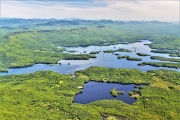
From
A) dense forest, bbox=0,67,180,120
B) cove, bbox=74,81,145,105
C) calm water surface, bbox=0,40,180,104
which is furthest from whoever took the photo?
calm water surface, bbox=0,40,180,104

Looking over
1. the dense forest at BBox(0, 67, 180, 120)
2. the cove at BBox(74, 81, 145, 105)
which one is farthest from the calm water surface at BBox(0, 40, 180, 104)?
the dense forest at BBox(0, 67, 180, 120)

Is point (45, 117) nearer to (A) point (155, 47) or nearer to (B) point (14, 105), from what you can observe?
(B) point (14, 105)

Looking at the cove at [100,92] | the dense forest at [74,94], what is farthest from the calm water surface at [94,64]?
the dense forest at [74,94]

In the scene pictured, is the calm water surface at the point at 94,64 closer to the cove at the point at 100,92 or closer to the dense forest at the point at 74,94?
the cove at the point at 100,92

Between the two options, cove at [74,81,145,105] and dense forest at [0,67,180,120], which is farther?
cove at [74,81,145,105]

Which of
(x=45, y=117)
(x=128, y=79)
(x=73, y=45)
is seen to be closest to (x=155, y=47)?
(x=73, y=45)

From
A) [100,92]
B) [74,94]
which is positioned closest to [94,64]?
[100,92]

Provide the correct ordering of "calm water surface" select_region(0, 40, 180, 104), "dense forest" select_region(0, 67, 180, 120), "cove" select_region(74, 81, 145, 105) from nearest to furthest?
"dense forest" select_region(0, 67, 180, 120) < "cove" select_region(74, 81, 145, 105) < "calm water surface" select_region(0, 40, 180, 104)

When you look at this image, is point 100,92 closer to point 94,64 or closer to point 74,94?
point 74,94

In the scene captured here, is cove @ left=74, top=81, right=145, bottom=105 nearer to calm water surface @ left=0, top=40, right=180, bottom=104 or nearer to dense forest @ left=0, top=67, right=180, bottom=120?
calm water surface @ left=0, top=40, right=180, bottom=104
